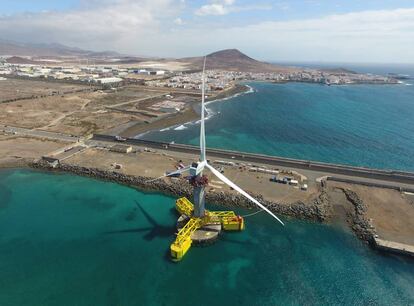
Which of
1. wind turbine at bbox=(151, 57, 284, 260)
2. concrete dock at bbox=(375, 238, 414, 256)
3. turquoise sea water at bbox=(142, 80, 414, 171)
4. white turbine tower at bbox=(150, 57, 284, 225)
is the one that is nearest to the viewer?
wind turbine at bbox=(151, 57, 284, 260)

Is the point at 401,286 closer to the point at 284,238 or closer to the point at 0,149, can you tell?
the point at 284,238

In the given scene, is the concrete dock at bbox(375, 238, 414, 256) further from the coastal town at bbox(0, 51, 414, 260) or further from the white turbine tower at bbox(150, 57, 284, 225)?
the white turbine tower at bbox(150, 57, 284, 225)

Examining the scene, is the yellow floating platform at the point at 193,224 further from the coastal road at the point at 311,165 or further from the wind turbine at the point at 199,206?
the coastal road at the point at 311,165

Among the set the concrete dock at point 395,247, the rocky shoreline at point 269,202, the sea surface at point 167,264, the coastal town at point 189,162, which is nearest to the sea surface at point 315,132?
the coastal town at point 189,162

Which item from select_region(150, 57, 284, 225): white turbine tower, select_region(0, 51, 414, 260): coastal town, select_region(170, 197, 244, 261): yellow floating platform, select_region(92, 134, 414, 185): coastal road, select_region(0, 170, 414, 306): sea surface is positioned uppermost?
select_region(150, 57, 284, 225): white turbine tower

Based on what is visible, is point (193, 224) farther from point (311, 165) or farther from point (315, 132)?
point (315, 132)

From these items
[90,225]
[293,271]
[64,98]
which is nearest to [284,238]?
[293,271]

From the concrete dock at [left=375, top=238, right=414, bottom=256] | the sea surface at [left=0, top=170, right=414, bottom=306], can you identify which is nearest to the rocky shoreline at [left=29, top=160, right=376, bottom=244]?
the concrete dock at [left=375, top=238, right=414, bottom=256]
